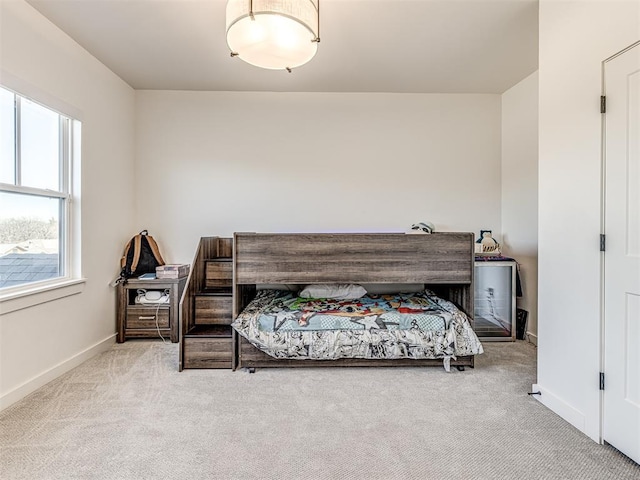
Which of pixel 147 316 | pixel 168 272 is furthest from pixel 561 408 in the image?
pixel 147 316

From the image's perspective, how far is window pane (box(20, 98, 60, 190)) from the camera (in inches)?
91.4

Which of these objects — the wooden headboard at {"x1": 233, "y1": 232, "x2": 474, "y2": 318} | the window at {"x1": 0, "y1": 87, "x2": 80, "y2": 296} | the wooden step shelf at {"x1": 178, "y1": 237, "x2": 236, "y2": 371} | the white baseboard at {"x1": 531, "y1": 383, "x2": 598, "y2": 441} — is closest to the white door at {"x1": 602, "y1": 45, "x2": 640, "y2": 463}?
the white baseboard at {"x1": 531, "y1": 383, "x2": 598, "y2": 441}

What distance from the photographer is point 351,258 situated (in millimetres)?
2729

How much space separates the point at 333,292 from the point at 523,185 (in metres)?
2.33

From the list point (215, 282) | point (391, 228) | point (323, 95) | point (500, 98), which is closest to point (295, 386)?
point (215, 282)

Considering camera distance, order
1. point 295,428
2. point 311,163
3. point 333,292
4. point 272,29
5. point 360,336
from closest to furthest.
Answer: point 272,29, point 295,428, point 360,336, point 333,292, point 311,163

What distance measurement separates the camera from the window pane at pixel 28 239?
7.13 ft

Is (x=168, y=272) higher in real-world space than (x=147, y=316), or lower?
higher

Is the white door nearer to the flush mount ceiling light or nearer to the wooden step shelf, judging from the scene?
the flush mount ceiling light

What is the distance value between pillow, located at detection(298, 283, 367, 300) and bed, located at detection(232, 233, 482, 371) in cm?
35

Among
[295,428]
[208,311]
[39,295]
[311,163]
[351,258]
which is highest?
[311,163]

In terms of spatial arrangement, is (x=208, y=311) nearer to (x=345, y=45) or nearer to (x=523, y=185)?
(x=345, y=45)

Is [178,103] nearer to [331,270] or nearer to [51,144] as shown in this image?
[51,144]

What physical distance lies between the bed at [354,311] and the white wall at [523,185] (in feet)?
3.35
